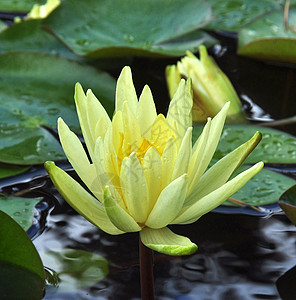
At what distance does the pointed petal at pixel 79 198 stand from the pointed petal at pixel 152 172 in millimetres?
85

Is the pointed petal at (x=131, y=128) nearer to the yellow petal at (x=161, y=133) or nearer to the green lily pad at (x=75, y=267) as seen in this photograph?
the yellow petal at (x=161, y=133)

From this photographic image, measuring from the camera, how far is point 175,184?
0.85 meters

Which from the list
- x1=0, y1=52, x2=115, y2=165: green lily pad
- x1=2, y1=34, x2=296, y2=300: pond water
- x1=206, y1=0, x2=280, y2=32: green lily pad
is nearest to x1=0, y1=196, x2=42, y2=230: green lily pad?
x1=2, y1=34, x2=296, y2=300: pond water

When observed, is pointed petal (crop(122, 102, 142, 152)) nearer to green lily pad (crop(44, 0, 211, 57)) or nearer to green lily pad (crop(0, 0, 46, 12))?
green lily pad (crop(44, 0, 211, 57))

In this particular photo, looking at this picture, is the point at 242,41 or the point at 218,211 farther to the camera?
the point at 242,41

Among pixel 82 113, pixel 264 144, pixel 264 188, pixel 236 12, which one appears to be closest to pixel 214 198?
pixel 82 113

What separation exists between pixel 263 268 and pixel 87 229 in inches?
16.5

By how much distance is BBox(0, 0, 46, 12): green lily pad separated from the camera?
249cm

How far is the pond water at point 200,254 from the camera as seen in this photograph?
111 cm

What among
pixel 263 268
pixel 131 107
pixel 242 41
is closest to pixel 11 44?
pixel 242 41

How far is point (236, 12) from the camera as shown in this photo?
95.6 inches

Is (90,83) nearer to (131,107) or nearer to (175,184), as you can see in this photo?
(131,107)

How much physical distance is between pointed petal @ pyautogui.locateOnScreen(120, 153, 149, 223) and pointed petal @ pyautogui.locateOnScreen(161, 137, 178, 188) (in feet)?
0.19

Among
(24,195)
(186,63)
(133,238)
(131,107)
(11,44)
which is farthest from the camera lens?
(11,44)
